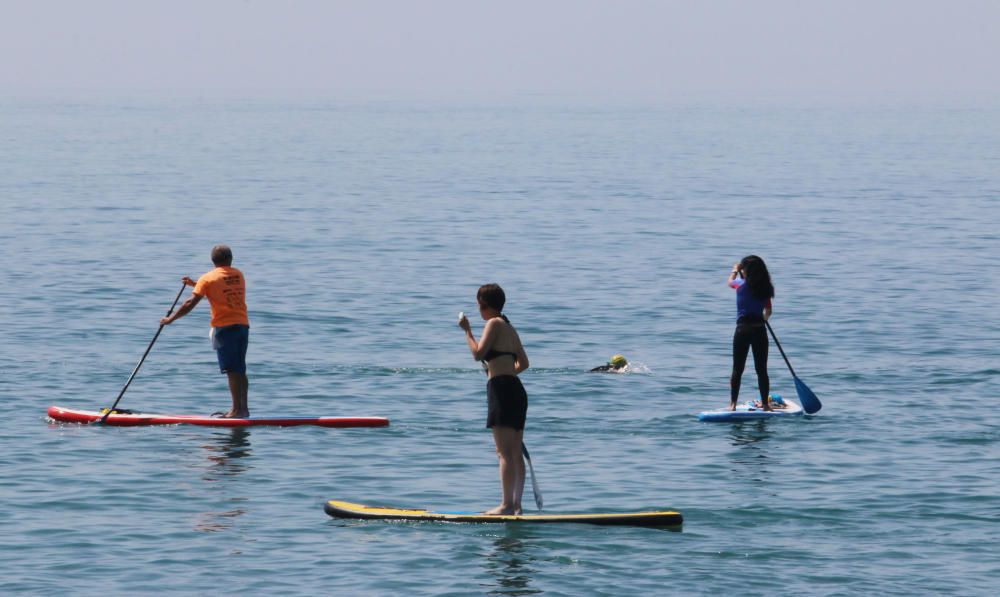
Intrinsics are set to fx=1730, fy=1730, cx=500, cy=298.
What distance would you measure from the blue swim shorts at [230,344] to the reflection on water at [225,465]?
0.76 meters

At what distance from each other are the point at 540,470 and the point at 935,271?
23.8 metres

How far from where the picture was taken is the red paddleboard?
19516 mm

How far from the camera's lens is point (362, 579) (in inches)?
543

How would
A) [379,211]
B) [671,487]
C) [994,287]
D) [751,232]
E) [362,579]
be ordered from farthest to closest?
1. [379,211]
2. [751,232]
3. [994,287]
4. [671,487]
5. [362,579]

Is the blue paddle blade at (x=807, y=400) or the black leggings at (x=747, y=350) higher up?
the black leggings at (x=747, y=350)

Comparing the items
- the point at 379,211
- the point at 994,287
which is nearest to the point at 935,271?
the point at 994,287

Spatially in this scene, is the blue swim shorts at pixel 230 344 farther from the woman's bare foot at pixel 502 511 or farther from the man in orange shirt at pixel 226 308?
the woman's bare foot at pixel 502 511

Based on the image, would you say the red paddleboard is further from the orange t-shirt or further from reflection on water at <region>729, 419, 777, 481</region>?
reflection on water at <region>729, 419, 777, 481</region>

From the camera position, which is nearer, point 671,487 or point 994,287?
point 671,487

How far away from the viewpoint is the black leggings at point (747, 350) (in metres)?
19.9

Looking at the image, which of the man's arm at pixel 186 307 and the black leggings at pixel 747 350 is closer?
the man's arm at pixel 186 307

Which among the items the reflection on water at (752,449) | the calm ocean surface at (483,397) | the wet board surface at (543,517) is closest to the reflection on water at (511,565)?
the calm ocean surface at (483,397)

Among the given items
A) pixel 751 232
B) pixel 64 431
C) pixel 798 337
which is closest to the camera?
pixel 64 431

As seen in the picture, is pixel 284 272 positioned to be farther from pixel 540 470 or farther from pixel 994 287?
pixel 540 470
